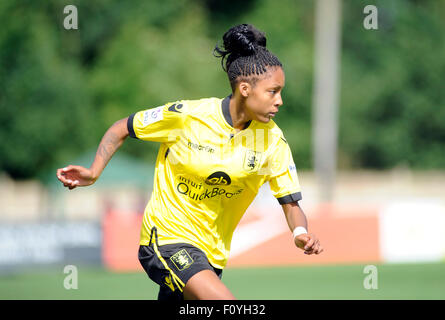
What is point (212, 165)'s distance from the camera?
4863 mm

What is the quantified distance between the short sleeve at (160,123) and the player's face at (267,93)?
1.83 feet

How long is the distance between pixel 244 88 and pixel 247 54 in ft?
0.82

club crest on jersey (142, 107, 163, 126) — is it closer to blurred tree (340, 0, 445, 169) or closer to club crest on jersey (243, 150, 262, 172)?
club crest on jersey (243, 150, 262, 172)

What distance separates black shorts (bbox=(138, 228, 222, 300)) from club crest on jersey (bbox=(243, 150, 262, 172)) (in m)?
0.67

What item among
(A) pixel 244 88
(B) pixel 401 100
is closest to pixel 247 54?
(A) pixel 244 88

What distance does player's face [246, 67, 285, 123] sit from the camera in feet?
15.5

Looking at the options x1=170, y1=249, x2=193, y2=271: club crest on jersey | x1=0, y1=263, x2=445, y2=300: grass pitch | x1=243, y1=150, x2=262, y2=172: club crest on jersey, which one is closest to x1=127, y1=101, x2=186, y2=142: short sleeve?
x1=243, y1=150, x2=262, y2=172: club crest on jersey

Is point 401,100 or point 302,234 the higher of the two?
point 401,100

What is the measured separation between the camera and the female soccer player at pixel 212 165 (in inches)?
188

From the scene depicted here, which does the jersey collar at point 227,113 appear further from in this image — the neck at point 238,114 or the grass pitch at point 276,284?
the grass pitch at point 276,284

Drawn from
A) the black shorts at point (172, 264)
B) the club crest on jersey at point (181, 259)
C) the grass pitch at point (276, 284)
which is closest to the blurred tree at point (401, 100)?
the grass pitch at point (276, 284)

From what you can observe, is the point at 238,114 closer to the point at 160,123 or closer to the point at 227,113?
the point at 227,113

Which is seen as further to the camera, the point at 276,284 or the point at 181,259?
the point at 276,284

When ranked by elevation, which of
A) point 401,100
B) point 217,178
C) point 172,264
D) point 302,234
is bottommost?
point 172,264
